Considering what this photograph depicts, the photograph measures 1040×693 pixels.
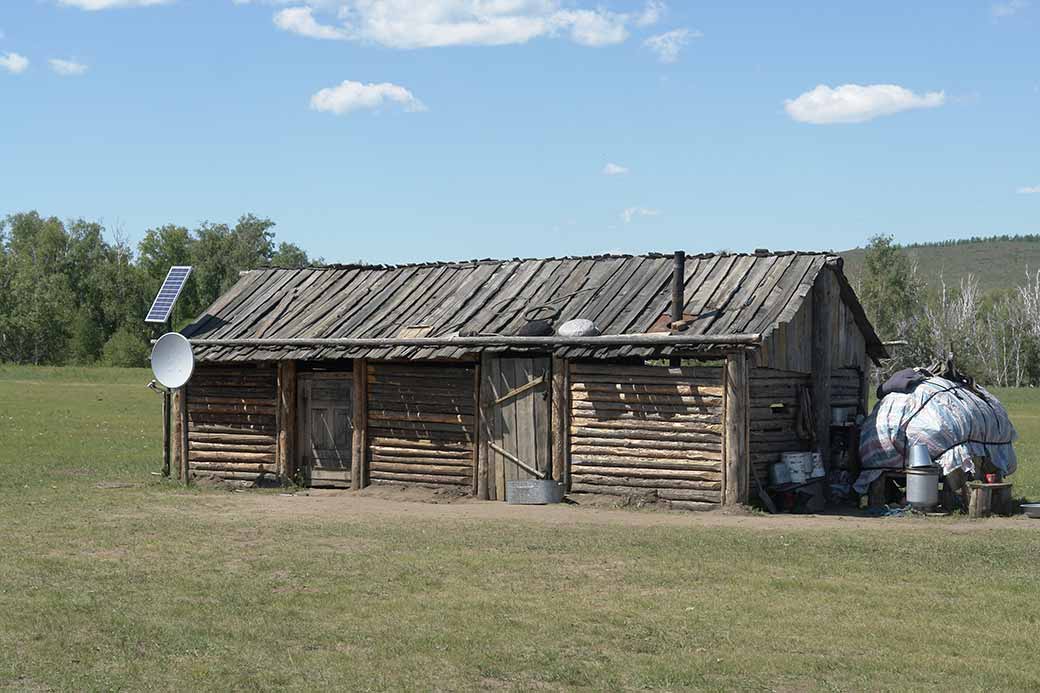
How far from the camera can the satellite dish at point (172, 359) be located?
901 inches

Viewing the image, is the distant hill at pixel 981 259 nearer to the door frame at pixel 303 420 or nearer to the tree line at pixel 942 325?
the tree line at pixel 942 325

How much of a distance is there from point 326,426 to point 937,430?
10.0 meters

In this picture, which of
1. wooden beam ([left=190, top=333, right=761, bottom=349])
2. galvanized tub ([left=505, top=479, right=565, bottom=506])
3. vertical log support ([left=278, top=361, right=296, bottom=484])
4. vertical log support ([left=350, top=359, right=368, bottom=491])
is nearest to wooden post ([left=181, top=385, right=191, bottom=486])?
wooden beam ([left=190, top=333, right=761, bottom=349])

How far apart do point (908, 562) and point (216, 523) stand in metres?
8.87

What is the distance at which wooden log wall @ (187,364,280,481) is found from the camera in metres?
23.7

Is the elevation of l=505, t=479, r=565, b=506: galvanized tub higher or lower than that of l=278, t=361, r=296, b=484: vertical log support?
lower

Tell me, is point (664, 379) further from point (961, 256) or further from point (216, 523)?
point (961, 256)

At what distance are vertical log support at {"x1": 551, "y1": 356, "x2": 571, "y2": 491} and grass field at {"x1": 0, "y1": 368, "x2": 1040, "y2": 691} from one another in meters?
1.55

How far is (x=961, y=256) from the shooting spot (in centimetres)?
14550

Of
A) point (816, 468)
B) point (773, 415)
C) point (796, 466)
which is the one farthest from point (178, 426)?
point (816, 468)

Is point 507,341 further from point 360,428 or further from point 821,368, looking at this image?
point 821,368

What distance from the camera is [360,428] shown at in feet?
74.6

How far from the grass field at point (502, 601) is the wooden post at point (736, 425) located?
941 millimetres

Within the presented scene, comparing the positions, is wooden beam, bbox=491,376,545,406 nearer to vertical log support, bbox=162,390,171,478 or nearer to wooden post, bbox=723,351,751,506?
wooden post, bbox=723,351,751,506
